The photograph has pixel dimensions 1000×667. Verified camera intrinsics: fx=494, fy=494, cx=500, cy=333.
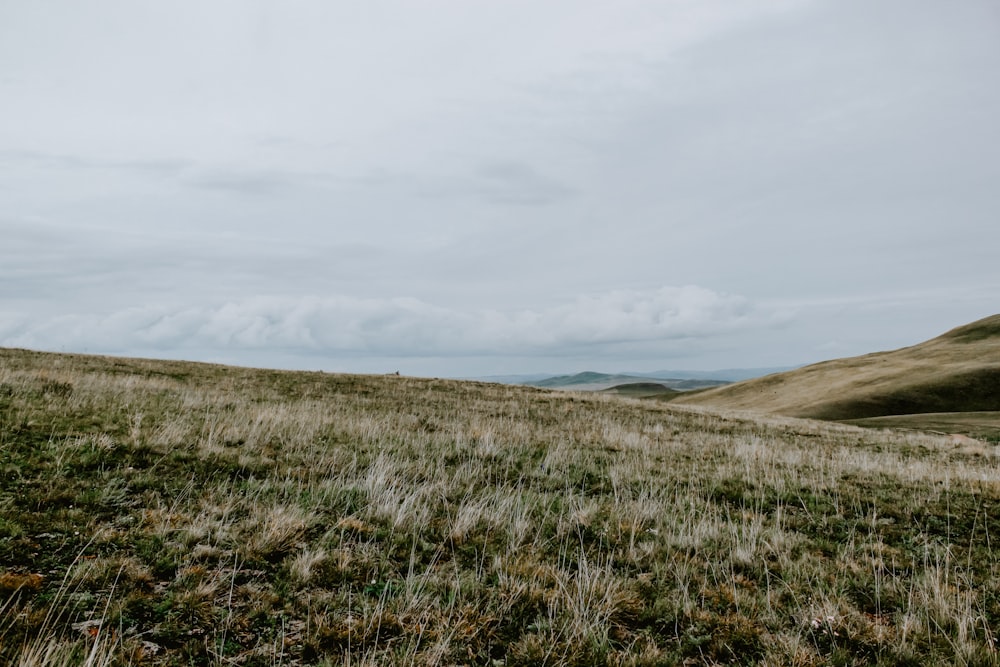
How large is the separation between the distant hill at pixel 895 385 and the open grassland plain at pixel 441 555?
72219 mm

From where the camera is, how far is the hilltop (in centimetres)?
6912

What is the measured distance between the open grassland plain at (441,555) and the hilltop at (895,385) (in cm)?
7222

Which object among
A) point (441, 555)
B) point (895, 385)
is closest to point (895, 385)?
point (895, 385)

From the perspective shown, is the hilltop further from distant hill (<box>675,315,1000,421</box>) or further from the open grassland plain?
the open grassland plain

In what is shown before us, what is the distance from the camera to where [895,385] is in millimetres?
76062

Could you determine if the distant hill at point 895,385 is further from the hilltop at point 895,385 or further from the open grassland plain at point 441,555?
the open grassland plain at point 441,555

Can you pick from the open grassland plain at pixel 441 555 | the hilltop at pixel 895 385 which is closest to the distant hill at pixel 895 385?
the hilltop at pixel 895 385

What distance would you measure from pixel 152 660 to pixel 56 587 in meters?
1.42

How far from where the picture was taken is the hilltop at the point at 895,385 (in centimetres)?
6912

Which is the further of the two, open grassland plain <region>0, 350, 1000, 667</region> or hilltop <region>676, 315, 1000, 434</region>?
hilltop <region>676, 315, 1000, 434</region>

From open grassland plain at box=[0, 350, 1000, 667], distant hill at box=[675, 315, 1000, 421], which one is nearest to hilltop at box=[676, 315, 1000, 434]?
distant hill at box=[675, 315, 1000, 421]

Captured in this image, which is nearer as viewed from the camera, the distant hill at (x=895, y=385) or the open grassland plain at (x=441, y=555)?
the open grassland plain at (x=441, y=555)

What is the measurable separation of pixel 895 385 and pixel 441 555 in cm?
9346

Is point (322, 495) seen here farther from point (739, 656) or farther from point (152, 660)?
point (739, 656)
